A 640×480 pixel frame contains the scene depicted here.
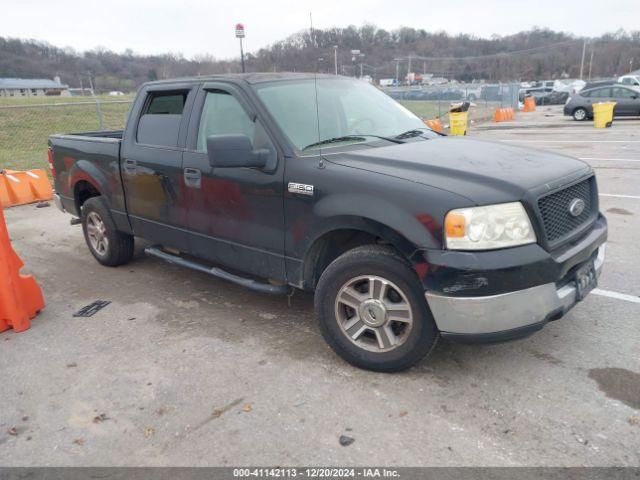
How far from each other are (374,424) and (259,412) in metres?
0.66

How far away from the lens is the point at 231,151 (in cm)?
327

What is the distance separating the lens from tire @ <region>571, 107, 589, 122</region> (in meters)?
22.1

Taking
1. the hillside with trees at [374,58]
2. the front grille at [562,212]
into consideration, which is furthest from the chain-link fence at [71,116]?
the front grille at [562,212]

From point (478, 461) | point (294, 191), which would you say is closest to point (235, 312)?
point (294, 191)

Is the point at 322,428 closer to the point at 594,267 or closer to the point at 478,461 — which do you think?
the point at 478,461

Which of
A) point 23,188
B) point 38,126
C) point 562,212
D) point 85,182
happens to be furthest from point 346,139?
point 38,126

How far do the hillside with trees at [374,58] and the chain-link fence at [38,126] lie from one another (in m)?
2.15

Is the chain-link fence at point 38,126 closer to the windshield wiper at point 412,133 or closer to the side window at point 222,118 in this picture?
the side window at point 222,118

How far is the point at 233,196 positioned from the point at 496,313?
2.03 m

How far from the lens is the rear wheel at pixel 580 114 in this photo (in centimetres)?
2213

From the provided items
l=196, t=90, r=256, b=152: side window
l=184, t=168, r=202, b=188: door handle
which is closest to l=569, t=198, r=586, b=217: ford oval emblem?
l=196, t=90, r=256, b=152: side window

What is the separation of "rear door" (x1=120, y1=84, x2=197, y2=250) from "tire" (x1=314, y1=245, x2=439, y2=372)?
1677 mm

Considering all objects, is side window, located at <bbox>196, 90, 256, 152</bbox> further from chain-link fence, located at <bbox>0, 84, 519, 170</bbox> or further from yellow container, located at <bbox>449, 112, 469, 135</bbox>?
yellow container, located at <bbox>449, 112, 469, 135</bbox>

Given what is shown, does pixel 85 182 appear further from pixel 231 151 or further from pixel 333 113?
pixel 333 113
